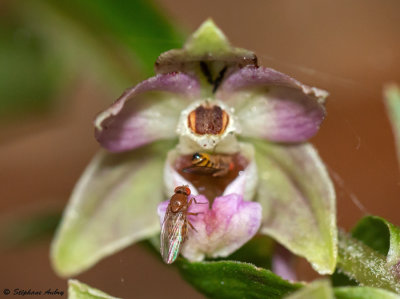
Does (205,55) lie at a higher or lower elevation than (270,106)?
higher

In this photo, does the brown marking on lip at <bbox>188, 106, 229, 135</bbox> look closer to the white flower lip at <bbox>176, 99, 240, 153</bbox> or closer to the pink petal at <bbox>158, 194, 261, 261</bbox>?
the white flower lip at <bbox>176, 99, 240, 153</bbox>

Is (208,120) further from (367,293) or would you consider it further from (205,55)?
(367,293)

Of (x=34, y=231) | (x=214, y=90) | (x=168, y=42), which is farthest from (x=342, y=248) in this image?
(x=34, y=231)

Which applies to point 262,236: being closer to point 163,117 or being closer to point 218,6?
point 163,117

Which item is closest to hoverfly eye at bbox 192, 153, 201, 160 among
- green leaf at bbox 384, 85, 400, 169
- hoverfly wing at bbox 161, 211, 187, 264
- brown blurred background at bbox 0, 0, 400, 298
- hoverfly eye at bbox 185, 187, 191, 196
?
hoverfly eye at bbox 185, 187, 191, 196

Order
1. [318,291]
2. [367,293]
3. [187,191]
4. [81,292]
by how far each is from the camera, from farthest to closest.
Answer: [187,191] < [81,292] < [367,293] < [318,291]

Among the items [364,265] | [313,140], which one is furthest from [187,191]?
[313,140]

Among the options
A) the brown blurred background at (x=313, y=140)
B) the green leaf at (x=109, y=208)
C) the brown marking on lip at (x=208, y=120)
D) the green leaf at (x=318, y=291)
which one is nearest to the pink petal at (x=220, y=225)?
the brown marking on lip at (x=208, y=120)

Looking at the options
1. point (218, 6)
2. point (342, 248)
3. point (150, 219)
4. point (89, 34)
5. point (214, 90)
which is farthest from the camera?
point (218, 6)
